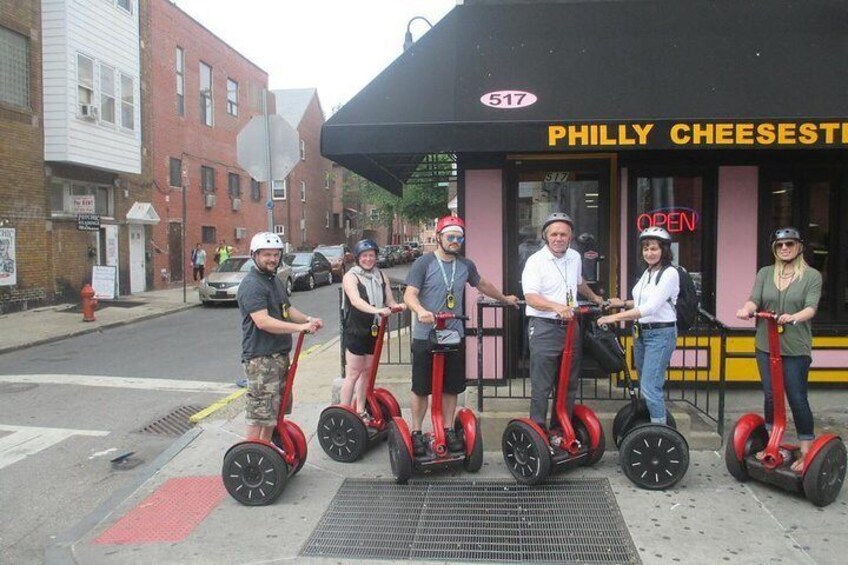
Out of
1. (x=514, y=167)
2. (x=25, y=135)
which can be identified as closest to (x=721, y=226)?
(x=514, y=167)

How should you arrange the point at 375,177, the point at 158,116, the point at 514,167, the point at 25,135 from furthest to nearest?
the point at 158,116
the point at 25,135
the point at 375,177
the point at 514,167

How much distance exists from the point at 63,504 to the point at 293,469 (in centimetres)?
177

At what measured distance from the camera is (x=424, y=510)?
4.38m

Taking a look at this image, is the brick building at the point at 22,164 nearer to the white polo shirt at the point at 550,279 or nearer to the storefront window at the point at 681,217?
the storefront window at the point at 681,217

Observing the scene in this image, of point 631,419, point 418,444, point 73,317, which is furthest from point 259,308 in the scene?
point 73,317

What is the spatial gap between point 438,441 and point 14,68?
16.2 meters

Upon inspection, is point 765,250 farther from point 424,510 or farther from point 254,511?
point 254,511

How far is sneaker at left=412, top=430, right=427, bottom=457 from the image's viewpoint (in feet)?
15.7

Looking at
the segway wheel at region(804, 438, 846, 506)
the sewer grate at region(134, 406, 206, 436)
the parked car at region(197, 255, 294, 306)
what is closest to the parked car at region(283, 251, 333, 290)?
the parked car at region(197, 255, 294, 306)

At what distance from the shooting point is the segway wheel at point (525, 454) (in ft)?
14.8

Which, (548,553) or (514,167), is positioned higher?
(514,167)

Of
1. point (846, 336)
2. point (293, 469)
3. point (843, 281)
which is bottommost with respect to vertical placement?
point (293, 469)

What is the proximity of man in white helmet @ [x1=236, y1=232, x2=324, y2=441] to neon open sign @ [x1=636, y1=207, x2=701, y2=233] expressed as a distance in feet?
11.9

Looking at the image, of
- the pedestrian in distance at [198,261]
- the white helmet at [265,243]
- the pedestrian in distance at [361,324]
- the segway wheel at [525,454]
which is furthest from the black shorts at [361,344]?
the pedestrian in distance at [198,261]
